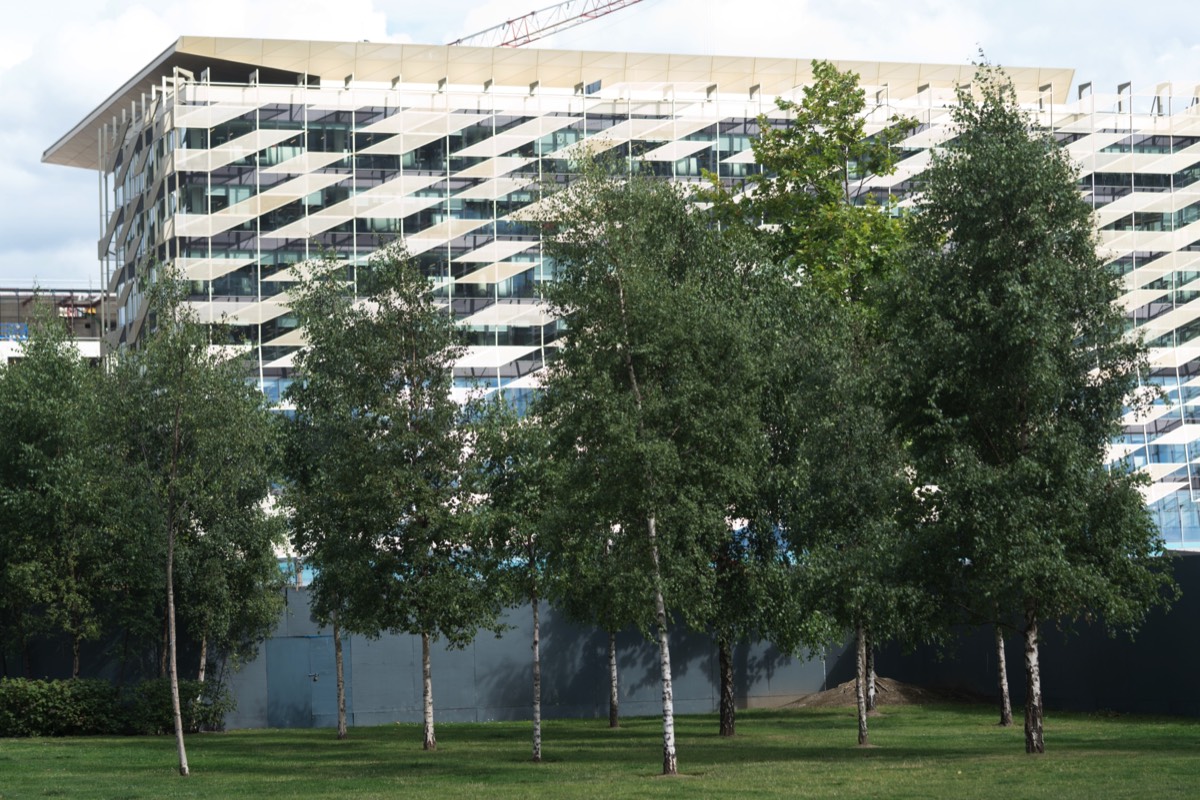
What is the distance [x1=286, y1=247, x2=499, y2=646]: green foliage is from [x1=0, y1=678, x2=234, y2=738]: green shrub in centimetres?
1001

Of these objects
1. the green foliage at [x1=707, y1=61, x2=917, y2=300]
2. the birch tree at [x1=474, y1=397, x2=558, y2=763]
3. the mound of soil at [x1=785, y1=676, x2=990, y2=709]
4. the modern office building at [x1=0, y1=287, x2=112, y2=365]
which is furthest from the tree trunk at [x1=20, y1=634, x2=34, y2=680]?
the modern office building at [x1=0, y1=287, x2=112, y2=365]

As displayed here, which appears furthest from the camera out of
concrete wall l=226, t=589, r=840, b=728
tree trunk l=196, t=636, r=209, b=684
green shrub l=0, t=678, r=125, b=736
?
concrete wall l=226, t=589, r=840, b=728

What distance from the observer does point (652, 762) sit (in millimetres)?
29094

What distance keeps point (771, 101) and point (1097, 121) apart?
21.1 metres

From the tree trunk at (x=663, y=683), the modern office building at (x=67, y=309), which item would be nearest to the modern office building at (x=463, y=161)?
the modern office building at (x=67, y=309)

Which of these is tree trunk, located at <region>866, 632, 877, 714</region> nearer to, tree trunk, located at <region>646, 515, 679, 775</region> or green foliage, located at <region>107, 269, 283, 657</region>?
tree trunk, located at <region>646, 515, 679, 775</region>

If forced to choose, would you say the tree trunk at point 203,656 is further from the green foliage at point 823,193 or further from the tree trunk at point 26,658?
the green foliage at point 823,193

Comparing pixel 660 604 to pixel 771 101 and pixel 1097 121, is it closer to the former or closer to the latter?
pixel 771 101

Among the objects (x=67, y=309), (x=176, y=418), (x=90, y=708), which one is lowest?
(x=90, y=708)

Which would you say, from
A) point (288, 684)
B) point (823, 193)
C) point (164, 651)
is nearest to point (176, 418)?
point (164, 651)

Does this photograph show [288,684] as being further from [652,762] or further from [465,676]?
[652,762]

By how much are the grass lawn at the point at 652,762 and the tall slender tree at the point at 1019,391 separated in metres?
3.09

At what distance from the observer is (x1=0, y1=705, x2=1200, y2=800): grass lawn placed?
23141 millimetres

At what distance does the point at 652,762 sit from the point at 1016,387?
32.5 feet
